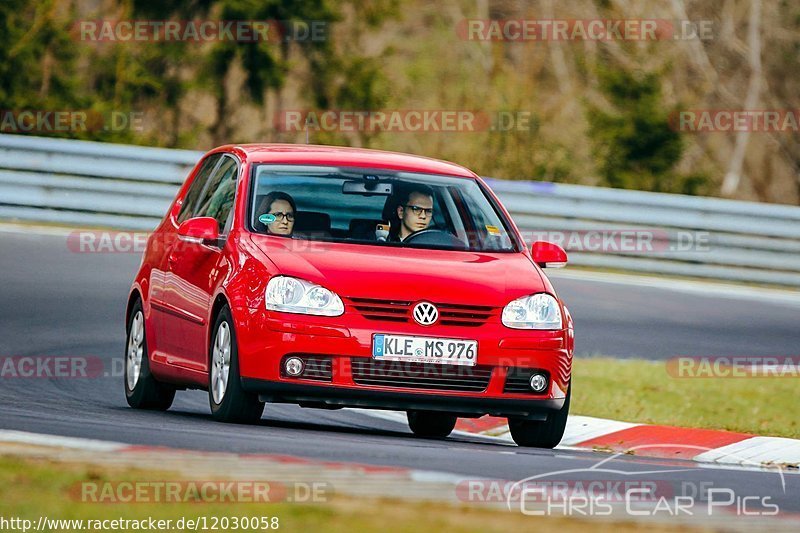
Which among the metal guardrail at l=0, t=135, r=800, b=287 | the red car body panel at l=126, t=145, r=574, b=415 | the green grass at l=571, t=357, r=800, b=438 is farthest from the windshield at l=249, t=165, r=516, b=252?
the metal guardrail at l=0, t=135, r=800, b=287

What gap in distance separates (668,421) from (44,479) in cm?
612

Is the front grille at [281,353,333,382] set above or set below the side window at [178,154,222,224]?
below

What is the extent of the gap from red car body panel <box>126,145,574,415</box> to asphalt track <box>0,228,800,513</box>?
0.29 metres

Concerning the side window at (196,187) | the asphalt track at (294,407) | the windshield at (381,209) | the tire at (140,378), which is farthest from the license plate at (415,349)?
the side window at (196,187)

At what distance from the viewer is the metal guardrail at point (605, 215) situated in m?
20.4

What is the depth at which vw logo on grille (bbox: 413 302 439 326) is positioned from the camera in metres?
8.88

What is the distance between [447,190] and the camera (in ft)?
34.6

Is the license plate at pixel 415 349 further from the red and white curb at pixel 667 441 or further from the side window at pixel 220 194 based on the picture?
the red and white curb at pixel 667 441

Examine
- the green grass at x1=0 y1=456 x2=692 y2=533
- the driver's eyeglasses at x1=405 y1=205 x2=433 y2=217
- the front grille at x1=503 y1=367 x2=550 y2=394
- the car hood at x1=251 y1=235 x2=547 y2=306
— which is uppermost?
the driver's eyeglasses at x1=405 y1=205 x2=433 y2=217

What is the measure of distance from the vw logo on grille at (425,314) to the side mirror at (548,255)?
126 centimetres

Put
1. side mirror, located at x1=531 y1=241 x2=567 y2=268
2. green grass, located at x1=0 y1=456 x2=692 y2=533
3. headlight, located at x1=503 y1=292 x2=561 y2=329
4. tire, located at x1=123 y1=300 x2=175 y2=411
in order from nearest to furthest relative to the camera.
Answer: green grass, located at x1=0 y1=456 x2=692 y2=533, headlight, located at x1=503 y1=292 x2=561 y2=329, side mirror, located at x1=531 y1=241 x2=567 y2=268, tire, located at x1=123 y1=300 x2=175 y2=411

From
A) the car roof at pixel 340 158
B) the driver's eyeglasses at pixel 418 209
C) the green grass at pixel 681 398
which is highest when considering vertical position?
the car roof at pixel 340 158

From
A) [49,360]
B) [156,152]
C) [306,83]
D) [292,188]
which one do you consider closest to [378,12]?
[306,83]

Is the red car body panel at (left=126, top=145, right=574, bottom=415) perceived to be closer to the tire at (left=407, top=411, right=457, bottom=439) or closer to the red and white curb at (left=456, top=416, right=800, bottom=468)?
the red and white curb at (left=456, top=416, right=800, bottom=468)
